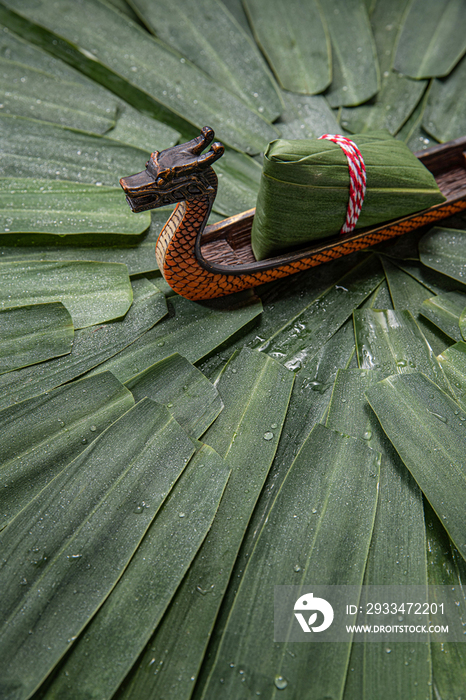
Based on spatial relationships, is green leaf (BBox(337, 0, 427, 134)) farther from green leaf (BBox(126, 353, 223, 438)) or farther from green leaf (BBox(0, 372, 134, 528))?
green leaf (BBox(0, 372, 134, 528))

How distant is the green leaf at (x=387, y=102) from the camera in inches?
63.9

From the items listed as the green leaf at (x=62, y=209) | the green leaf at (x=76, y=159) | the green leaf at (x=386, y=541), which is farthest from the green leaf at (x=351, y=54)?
the green leaf at (x=386, y=541)

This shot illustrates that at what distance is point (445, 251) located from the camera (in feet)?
4.26

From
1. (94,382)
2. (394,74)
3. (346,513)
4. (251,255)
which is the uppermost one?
(394,74)

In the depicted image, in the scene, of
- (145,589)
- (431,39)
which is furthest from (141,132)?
(145,589)

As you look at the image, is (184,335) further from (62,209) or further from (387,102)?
(387,102)

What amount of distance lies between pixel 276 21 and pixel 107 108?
797 millimetres

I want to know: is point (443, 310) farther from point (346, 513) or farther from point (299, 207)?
point (346, 513)

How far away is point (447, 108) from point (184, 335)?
1360 mm

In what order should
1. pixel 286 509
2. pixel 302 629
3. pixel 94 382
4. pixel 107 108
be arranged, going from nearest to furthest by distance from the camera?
1. pixel 302 629
2. pixel 286 509
3. pixel 94 382
4. pixel 107 108

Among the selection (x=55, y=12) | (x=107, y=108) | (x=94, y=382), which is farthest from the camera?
(x=55, y=12)

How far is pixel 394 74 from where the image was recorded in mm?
1693

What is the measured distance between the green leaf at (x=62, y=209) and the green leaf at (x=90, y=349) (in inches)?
7.6

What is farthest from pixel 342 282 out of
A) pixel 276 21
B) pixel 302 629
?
pixel 276 21
